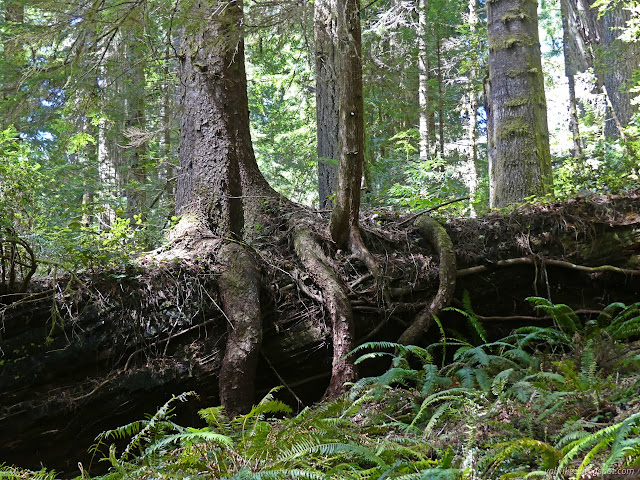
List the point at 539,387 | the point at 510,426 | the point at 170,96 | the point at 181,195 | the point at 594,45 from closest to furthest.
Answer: the point at 510,426 < the point at 539,387 < the point at 181,195 < the point at 170,96 < the point at 594,45

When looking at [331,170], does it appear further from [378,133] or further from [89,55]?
[378,133]

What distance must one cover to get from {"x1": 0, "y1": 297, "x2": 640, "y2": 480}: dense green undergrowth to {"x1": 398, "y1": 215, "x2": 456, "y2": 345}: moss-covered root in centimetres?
80

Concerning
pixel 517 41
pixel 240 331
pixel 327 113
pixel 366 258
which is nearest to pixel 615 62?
pixel 517 41

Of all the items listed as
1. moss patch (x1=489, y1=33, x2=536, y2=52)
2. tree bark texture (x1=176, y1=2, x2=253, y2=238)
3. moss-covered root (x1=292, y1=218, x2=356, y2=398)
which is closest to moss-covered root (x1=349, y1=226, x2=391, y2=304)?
moss-covered root (x1=292, y1=218, x2=356, y2=398)

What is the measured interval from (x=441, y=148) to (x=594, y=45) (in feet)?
19.1

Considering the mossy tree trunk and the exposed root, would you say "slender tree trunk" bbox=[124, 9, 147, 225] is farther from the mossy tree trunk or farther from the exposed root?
the exposed root

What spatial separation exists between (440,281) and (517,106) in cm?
354

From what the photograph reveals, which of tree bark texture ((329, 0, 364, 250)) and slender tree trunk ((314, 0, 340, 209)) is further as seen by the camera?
slender tree trunk ((314, 0, 340, 209))

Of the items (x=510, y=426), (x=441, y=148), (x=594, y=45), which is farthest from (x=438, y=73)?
(x=510, y=426)

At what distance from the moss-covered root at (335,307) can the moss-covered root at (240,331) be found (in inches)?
24.0

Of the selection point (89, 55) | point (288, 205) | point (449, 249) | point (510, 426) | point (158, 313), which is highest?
point (89, 55)

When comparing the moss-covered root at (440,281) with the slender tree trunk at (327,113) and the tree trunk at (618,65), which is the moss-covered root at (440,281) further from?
the tree trunk at (618,65)

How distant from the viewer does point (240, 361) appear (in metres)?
4.99

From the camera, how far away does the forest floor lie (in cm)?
452
